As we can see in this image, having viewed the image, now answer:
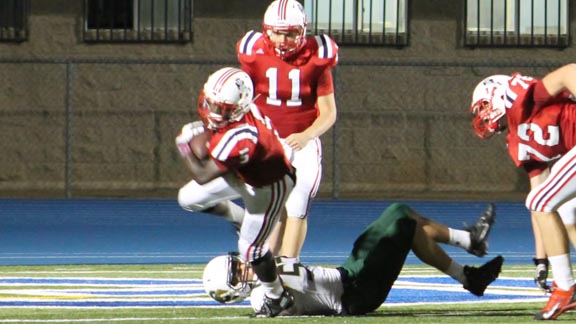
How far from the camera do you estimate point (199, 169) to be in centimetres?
792

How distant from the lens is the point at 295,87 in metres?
9.62

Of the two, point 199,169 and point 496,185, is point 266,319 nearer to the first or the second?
point 199,169

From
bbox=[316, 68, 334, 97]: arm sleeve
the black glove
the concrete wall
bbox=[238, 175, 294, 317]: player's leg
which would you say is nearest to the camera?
bbox=[238, 175, 294, 317]: player's leg

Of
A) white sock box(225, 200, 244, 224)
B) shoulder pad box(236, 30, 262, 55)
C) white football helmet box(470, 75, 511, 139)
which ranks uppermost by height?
shoulder pad box(236, 30, 262, 55)

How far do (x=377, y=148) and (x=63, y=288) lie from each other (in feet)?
36.9

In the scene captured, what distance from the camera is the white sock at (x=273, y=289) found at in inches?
311

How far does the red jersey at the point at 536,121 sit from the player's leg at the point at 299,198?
130 cm

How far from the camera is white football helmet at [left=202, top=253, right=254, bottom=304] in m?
7.96

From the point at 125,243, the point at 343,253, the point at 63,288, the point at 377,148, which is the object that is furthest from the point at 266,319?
the point at 377,148

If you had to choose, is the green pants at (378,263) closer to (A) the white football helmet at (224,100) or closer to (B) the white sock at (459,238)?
(B) the white sock at (459,238)

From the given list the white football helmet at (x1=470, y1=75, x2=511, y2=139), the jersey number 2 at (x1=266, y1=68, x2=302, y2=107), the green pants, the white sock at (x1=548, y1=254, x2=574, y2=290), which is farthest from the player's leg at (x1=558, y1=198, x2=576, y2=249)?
the jersey number 2 at (x1=266, y1=68, x2=302, y2=107)

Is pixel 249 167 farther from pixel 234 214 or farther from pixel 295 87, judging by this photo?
pixel 295 87

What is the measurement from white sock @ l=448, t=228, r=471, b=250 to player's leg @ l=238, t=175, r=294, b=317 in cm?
98

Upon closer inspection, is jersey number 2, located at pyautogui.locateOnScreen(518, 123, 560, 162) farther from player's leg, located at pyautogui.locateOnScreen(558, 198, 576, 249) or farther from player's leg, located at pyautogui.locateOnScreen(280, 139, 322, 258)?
player's leg, located at pyautogui.locateOnScreen(280, 139, 322, 258)
